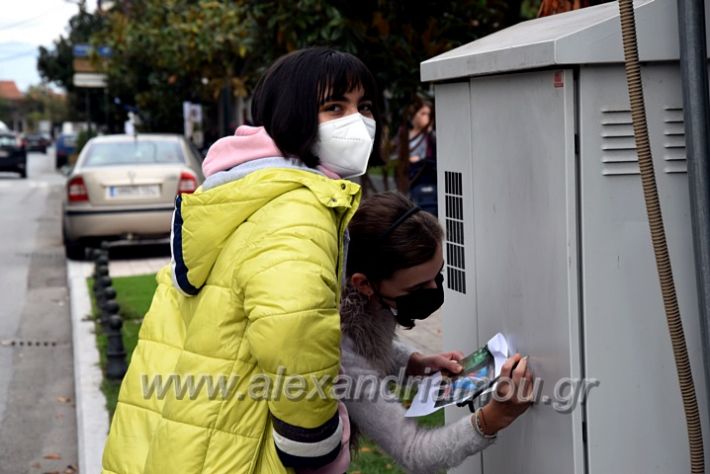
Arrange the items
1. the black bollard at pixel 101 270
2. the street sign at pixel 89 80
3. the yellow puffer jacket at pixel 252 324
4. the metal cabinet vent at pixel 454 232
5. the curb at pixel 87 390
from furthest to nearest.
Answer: the street sign at pixel 89 80 → the black bollard at pixel 101 270 → the curb at pixel 87 390 → the metal cabinet vent at pixel 454 232 → the yellow puffer jacket at pixel 252 324

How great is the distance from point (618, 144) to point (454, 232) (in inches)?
33.5

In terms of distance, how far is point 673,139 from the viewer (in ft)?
7.58

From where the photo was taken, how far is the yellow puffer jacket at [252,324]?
81.4 inches

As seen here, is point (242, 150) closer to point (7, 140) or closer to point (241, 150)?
point (241, 150)

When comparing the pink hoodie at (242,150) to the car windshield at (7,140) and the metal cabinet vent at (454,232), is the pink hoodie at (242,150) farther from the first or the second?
the car windshield at (7,140)

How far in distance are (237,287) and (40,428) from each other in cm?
487

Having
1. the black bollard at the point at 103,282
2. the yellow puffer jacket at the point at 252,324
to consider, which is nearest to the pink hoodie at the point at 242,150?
the yellow puffer jacket at the point at 252,324

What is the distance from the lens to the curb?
5723mm

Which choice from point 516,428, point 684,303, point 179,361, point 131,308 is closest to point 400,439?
point 516,428

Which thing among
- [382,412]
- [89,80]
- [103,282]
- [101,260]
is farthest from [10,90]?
[382,412]

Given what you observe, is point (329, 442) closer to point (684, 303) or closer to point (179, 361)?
point (179, 361)

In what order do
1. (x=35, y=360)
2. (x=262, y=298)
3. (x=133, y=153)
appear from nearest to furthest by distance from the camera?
(x=262, y=298)
(x=35, y=360)
(x=133, y=153)

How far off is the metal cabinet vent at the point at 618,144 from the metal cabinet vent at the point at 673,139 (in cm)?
8

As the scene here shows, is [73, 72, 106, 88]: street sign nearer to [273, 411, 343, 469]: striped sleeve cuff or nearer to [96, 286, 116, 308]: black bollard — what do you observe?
[96, 286, 116, 308]: black bollard
